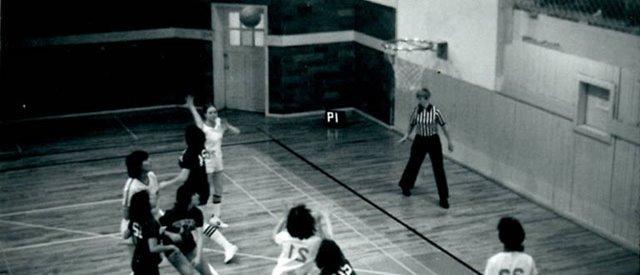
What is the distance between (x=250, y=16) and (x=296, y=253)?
1152 cm

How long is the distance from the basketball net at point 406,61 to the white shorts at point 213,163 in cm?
467

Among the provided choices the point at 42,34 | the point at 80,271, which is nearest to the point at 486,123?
the point at 80,271

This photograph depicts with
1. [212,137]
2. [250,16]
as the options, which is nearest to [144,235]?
[212,137]

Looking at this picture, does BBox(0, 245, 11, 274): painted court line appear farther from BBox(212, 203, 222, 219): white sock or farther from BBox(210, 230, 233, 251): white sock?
BBox(212, 203, 222, 219): white sock

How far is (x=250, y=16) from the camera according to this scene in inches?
790

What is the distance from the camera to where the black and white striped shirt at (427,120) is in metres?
14.5

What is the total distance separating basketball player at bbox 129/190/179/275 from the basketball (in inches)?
425

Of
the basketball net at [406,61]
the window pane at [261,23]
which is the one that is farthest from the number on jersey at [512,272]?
the window pane at [261,23]

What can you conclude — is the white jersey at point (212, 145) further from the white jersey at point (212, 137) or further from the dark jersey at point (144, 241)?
the dark jersey at point (144, 241)

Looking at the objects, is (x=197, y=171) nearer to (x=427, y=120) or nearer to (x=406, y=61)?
(x=427, y=120)

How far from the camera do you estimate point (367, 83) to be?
20.4 meters

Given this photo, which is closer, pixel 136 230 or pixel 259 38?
pixel 136 230

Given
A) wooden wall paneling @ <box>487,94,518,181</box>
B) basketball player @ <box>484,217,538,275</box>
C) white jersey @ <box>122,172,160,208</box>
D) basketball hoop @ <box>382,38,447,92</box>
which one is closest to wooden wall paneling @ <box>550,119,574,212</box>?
wooden wall paneling @ <box>487,94,518,181</box>

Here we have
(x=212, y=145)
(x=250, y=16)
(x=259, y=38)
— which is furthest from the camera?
(x=259, y=38)
